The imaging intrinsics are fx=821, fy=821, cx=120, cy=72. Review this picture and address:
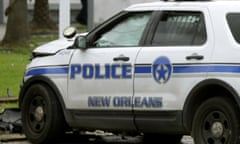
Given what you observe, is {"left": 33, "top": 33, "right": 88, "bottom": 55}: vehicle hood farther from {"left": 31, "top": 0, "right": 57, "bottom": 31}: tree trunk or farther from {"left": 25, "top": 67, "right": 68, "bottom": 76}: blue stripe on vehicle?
{"left": 31, "top": 0, "right": 57, "bottom": 31}: tree trunk

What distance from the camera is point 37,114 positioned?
34.6 feet

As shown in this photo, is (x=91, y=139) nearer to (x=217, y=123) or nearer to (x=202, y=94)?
(x=202, y=94)

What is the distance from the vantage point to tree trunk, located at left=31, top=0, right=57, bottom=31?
1094 inches

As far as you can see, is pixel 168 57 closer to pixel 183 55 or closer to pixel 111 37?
pixel 183 55

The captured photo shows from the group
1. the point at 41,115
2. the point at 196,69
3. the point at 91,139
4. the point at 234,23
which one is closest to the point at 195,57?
the point at 196,69

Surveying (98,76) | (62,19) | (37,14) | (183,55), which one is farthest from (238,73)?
(37,14)

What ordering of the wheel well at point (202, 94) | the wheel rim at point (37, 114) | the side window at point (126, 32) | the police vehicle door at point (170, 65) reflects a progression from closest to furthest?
the wheel well at point (202, 94) < the police vehicle door at point (170, 65) < the side window at point (126, 32) < the wheel rim at point (37, 114)

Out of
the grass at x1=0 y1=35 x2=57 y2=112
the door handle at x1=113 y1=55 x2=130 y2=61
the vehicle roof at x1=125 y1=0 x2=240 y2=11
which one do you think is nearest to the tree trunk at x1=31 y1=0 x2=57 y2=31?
the grass at x1=0 y1=35 x2=57 y2=112

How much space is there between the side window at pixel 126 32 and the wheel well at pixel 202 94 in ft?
3.56

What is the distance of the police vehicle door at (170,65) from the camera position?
8.90 meters

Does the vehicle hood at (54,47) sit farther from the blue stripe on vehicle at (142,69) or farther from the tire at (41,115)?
the blue stripe on vehicle at (142,69)

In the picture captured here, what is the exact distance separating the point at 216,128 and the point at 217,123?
0.19 feet

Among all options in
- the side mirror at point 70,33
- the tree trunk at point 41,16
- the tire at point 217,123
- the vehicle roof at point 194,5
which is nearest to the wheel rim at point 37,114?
the side mirror at point 70,33

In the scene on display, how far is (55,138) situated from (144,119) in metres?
1.53
